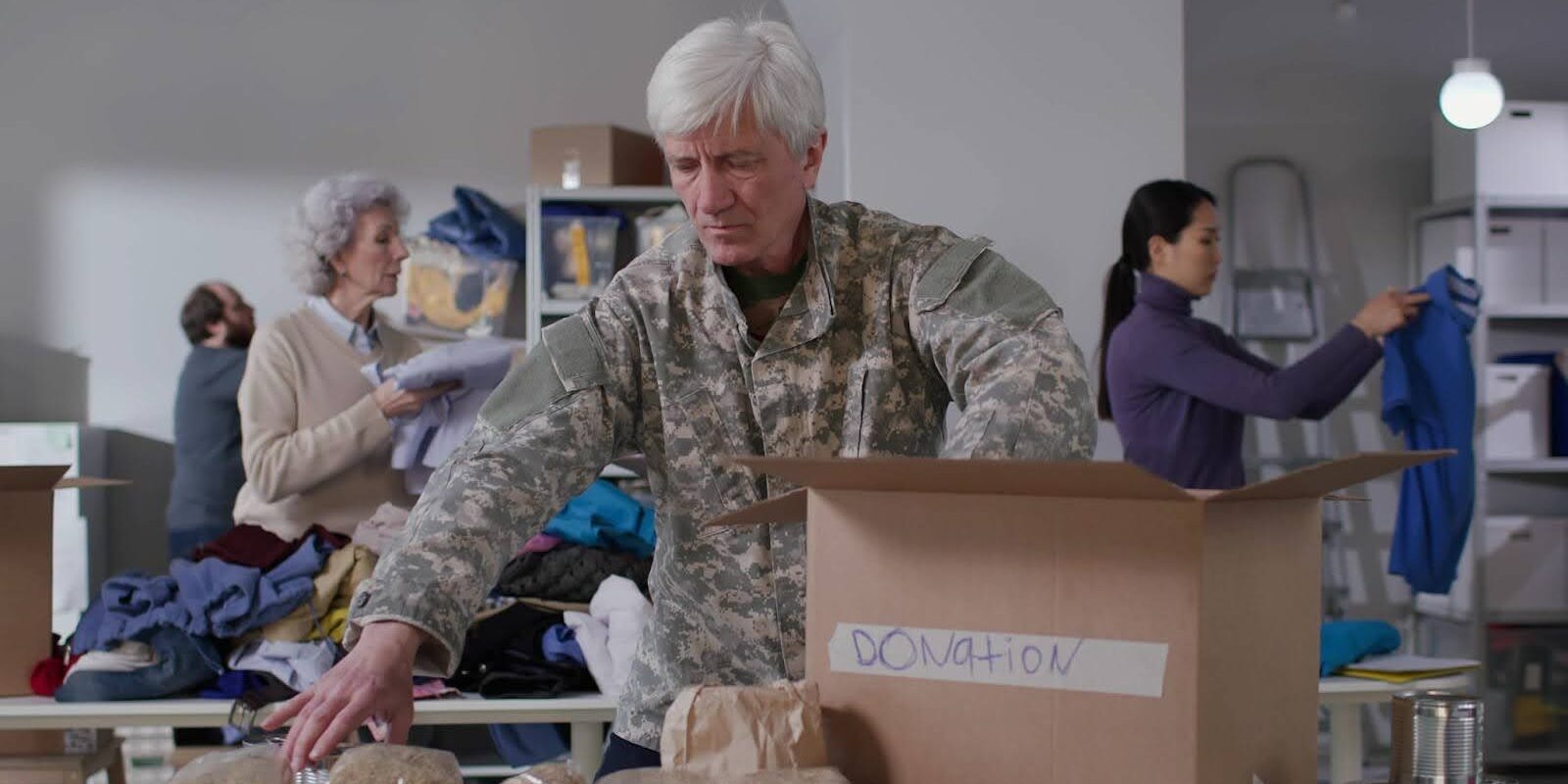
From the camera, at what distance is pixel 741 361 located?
1.52 metres

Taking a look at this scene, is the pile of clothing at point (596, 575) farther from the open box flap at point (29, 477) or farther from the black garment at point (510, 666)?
the open box flap at point (29, 477)

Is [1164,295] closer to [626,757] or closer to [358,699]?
[626,757]

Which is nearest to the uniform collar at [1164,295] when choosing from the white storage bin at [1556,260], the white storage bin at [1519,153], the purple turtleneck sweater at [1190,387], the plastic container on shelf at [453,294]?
the purple turtleneck sweater at [1190,387]

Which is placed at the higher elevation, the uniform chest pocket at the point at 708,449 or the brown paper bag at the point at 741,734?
the uniform chest pocket at the point at 708,449

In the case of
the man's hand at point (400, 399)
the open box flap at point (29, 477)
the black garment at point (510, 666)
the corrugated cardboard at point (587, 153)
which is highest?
the corrugated cardboard at point (587, 153)

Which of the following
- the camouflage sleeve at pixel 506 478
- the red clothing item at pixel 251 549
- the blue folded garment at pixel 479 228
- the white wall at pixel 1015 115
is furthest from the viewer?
the blue folded garment at pixel 479 228

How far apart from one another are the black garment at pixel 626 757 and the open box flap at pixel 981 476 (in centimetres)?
56

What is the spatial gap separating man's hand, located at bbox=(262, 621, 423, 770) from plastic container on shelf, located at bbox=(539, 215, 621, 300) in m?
3.57

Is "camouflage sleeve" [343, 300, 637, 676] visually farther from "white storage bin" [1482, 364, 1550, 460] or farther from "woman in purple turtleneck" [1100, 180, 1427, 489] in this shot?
"white storage bin" [1482, 364, 1550, 460]

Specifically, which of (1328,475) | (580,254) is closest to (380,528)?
(580,254)

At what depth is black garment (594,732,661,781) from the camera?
158cm

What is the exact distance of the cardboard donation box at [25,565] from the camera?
237cm

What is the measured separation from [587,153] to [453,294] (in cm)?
→ 60

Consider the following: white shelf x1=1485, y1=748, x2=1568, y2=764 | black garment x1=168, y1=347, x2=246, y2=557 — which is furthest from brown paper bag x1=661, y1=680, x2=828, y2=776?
white shelf x1=1485, y1=748, x2=1568, y2=764
